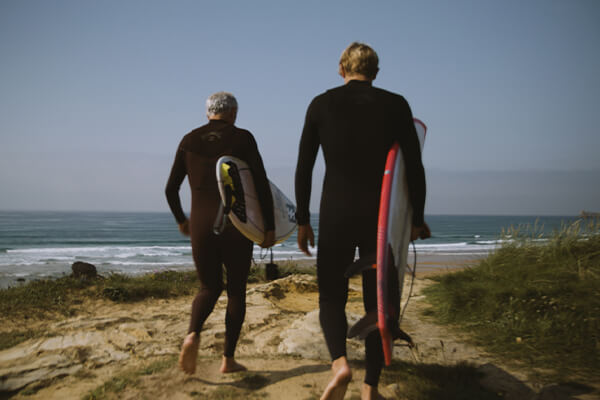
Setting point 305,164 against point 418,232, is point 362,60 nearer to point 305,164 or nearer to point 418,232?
point 305,164

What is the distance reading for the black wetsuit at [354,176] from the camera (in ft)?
6.20

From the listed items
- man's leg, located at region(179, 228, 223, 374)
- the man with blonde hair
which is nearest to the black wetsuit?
the man with blonde hair

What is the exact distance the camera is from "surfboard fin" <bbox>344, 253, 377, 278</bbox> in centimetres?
190

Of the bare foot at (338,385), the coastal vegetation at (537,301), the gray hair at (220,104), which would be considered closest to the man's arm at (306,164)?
the bare foot at (338,385)

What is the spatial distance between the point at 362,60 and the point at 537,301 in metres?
3.20

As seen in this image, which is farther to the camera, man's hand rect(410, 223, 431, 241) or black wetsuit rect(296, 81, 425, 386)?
man's hand rect(410, 223, 431, 241)

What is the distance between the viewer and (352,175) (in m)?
1.91

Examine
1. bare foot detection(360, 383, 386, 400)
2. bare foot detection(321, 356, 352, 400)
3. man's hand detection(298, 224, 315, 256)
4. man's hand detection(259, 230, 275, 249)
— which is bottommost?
bare foot detection(360, 383, 386, 400)

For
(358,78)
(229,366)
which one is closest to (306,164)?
(358,78)

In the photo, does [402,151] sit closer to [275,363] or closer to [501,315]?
[275,363]

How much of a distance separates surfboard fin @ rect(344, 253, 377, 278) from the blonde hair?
3.22 feet

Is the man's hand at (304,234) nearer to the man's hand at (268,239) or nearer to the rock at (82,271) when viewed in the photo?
the man's hand at (268,239)

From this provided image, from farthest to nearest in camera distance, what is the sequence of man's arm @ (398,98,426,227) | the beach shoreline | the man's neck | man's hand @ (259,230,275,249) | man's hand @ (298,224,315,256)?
man's hand @ (259,230,275,249)
the beach shoreline
man's hand @ (298,224,315,256)
the man's neck
man's arm @ (398,98,426,227)

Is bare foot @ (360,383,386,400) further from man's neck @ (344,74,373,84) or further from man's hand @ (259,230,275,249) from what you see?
man's neck @ (344,74,373,84)
